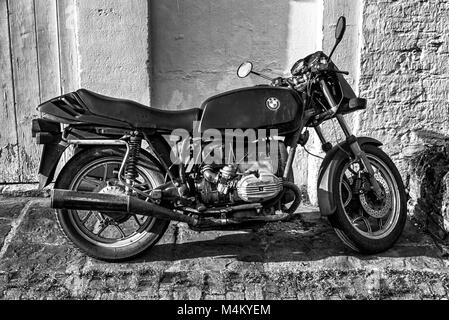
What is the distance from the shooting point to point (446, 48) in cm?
561

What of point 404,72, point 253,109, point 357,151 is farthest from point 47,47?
point 404,72

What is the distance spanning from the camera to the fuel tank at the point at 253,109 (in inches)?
174

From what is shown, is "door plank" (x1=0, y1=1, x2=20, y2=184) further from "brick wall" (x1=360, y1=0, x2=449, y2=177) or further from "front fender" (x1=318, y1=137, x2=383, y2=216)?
"brick wall" (x1=360, y1=0, x2=449, y2=177)

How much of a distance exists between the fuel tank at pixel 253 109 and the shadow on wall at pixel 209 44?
4.21 ft

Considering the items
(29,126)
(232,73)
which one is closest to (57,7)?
(29,126)

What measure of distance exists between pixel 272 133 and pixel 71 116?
1.32m

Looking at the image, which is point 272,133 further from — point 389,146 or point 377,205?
point 389,146

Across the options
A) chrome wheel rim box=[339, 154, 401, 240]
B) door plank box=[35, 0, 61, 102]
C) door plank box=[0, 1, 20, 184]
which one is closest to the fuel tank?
chrome wheel rim box=[339, 154, 401, 240]

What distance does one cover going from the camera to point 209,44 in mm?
5703

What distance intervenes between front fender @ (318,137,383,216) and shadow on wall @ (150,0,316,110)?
49.7 inches

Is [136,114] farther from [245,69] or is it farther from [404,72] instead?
[404,72]

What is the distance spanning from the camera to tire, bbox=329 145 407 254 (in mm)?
4672

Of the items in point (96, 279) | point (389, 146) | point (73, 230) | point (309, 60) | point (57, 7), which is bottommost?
point (96, 279)

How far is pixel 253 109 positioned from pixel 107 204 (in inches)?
44.7
